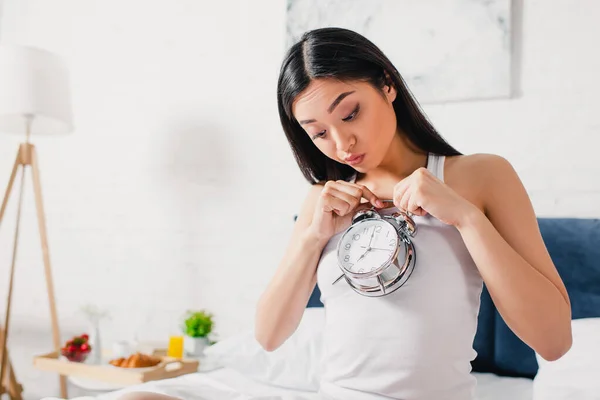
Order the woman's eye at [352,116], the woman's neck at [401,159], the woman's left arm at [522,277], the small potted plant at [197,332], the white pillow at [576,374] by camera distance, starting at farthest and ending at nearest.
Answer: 1. the small potted plant at [197,332]
2. the white pillow at [576,374]
3. the woman's neck at [401,159]
4. the woman's eye at [352,116]
5. the woman's left arm at [522,277]

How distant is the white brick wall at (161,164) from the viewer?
104 inches

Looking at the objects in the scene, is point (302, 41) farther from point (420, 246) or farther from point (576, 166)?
point (576, 166)

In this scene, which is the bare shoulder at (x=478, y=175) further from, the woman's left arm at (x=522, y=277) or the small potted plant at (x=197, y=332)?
the small potted plant at (x=197, y=332)

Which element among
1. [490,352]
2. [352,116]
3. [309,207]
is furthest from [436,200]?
[490,352]

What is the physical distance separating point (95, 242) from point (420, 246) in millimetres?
2286

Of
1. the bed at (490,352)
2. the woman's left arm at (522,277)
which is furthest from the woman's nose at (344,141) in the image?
the bed at (490,352)

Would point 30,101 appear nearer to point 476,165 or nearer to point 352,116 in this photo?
point 352,116

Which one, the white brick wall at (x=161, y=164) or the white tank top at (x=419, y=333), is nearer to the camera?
the white tank top at (x=419, y=333)

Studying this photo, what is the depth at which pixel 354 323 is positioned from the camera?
1.07m

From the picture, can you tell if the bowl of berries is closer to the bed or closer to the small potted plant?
the small potted plant

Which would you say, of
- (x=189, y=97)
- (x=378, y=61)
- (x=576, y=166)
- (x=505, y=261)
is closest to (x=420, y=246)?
(x=505, y=261)

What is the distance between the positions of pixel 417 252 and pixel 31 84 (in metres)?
2.09

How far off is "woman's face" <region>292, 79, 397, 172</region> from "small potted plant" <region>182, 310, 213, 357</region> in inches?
57.7

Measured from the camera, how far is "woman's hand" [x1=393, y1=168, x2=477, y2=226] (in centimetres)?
99
